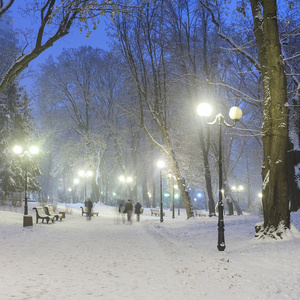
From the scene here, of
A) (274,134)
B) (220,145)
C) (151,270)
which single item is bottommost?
(151,270)

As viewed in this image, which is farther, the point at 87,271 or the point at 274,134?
the point at 274,134

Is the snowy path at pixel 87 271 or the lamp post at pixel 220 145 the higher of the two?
the lamp post at pixel 220 145

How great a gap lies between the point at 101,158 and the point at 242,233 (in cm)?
3119

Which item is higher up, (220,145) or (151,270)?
(220,145)

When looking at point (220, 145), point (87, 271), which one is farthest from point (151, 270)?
point (220, 145)

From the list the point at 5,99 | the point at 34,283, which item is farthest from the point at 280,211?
the point at 5,99

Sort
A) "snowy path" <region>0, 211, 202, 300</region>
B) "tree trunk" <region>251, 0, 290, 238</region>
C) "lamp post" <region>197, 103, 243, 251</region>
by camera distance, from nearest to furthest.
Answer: "snowy path" <region>0, 211, 202, 300</region> < "lamp post" <region>197, 103, 243, 251</region> < "tree trunk" <region>251, 0, 290, 238</region>

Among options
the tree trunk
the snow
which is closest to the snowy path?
the snow

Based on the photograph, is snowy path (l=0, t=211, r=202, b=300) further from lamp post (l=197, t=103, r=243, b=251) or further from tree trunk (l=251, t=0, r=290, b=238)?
tree trunk (l=251, t=0, r=290, b=238)

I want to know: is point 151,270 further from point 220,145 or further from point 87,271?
point 220,145

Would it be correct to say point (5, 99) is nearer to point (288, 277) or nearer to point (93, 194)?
point (93, 194)

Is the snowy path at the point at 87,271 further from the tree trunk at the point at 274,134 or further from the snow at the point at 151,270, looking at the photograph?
the tree trunk at the point at 274,134

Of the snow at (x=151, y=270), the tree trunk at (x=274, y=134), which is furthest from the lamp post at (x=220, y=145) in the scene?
the tree trunk at (x=274, y=134)

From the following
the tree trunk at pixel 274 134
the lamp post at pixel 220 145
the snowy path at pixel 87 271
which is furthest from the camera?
the tree trunk at pixel 274 134
